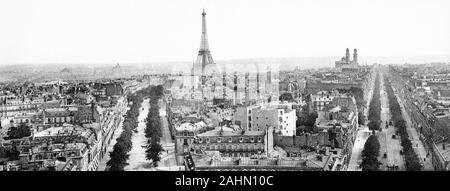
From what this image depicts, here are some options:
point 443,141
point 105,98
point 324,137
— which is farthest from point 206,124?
point 105,98

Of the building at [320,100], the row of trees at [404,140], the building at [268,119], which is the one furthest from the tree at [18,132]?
the row of trees at [404,140]

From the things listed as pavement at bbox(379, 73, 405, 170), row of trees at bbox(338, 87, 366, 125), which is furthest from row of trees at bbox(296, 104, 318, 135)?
row of trees at bbox(338, 87, 366, 125)

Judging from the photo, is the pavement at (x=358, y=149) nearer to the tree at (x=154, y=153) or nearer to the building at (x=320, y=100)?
the building at (x=320, y=100)

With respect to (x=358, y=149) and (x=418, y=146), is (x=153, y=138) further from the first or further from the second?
(x=418, y=146)

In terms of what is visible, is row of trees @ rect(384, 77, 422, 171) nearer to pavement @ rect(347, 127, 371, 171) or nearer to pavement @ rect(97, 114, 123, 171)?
pavement @ rect(347, 127, 371, 171)

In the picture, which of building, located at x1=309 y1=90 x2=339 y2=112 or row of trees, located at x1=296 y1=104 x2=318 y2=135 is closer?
row of trees, located at x1=296 y1=104 x2=318 y2=135

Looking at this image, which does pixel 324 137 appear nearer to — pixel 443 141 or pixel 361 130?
pixel 443 141
